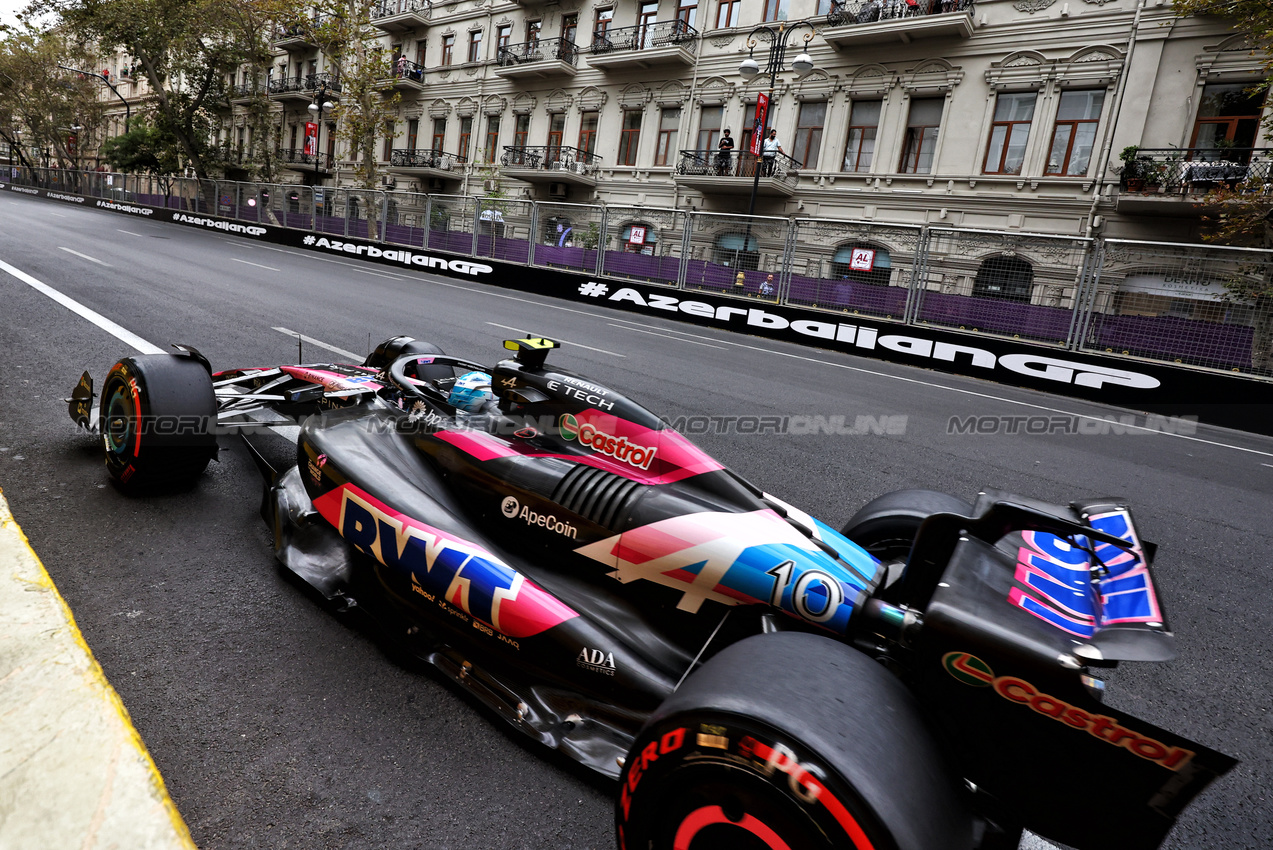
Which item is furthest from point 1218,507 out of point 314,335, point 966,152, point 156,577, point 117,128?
point 117,128

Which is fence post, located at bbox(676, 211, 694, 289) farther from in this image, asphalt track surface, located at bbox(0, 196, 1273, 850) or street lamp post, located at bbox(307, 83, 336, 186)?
street lamp post, located at bbox(307, 83, 336, 186)

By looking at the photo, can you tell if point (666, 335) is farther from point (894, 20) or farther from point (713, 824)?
point (894, 20)

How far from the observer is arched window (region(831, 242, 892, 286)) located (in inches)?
492

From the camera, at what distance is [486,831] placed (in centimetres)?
169

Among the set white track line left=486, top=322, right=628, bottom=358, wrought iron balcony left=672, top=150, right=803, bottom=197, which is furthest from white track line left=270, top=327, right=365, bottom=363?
wrought iron balcony left=672, top=150, right=803, bottom=197

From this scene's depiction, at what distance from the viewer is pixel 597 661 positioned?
1927 mm

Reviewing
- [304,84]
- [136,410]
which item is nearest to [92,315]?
[136,410]

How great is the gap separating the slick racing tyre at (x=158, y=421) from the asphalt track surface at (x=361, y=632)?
16cm

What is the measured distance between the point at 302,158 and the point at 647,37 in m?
24.5

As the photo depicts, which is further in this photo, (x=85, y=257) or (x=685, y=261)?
(x=685, y=261)

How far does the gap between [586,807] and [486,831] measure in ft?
0.84

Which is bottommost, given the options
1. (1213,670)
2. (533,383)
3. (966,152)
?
(1213,670)

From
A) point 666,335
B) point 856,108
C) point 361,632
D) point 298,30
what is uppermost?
point 298,30

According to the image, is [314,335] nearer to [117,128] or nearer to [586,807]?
[586,807]
